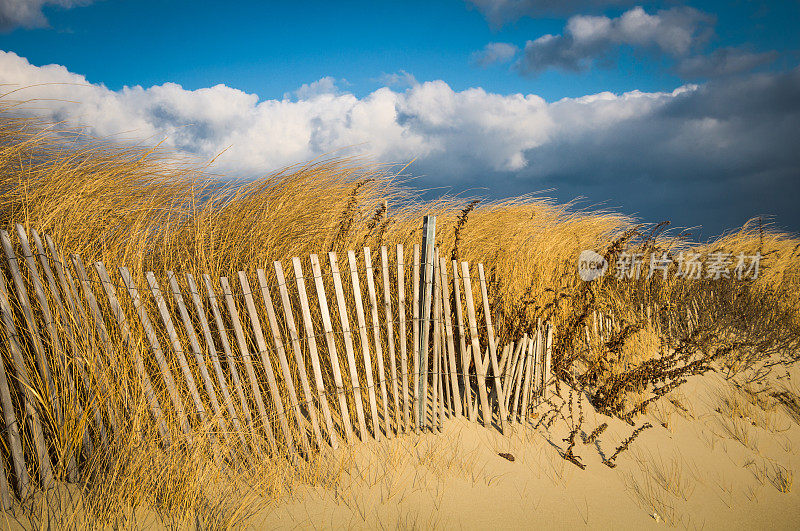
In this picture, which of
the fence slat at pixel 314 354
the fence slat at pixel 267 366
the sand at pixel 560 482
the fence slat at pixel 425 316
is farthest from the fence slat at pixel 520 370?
the fence slat at pixel 267 366

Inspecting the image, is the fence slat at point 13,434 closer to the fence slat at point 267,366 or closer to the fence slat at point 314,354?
the fence slat at point 267,366

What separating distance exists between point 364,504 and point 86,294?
1.82 m

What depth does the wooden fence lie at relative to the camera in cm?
218

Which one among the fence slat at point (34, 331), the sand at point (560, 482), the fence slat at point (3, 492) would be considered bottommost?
the sand at point (560, 482)

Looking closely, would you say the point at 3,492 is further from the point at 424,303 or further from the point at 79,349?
the point at 424,303

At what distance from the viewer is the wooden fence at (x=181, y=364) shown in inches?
86.0

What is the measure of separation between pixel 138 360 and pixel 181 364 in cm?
21

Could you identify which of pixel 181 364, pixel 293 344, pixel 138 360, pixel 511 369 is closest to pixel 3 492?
pixel 138 360

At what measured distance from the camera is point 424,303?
299 cm

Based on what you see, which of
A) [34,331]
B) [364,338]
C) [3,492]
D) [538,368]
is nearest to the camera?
[3,492]

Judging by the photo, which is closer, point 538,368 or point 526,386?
point 526,386

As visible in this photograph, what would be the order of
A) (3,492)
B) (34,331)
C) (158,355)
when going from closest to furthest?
(3,492) < (34,331) < (158,355)

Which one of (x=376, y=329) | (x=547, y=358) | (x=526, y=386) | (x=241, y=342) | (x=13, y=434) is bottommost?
(x=526, y=386)

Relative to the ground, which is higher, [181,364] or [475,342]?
[181,364]
